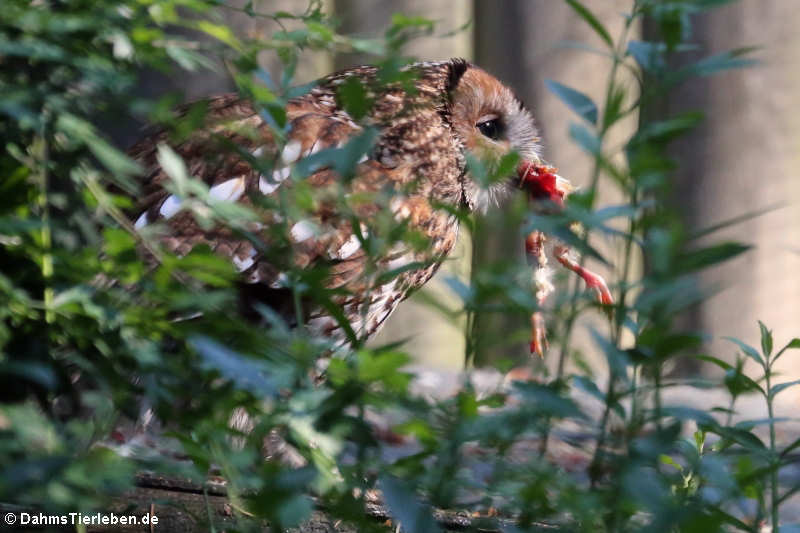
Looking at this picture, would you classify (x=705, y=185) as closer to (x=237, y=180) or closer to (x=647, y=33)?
(x=647, y=33)

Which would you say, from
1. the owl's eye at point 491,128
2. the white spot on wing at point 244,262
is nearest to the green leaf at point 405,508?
the white spot on wing at point 244,262

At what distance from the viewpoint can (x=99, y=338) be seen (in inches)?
49.4

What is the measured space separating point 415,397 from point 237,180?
1705 millimetres

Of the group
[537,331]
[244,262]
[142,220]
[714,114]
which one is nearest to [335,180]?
[244,262]

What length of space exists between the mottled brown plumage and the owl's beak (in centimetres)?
9

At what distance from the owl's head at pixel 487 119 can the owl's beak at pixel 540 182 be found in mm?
34

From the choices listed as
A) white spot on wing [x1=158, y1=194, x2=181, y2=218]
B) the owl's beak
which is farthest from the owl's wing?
the owl's beak

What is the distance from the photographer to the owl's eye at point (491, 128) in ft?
11.1

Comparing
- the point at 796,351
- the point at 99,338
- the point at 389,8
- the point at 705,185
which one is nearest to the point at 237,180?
the point at 99,338

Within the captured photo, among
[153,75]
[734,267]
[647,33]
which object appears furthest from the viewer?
[734,267]

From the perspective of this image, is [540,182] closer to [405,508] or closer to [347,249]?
[347,249]

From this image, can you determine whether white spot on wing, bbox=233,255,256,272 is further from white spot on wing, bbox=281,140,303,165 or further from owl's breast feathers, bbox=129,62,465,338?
white spot on wing, bbox=281,140,303,165

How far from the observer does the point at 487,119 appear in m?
3.40

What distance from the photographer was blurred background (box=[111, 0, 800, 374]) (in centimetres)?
531
